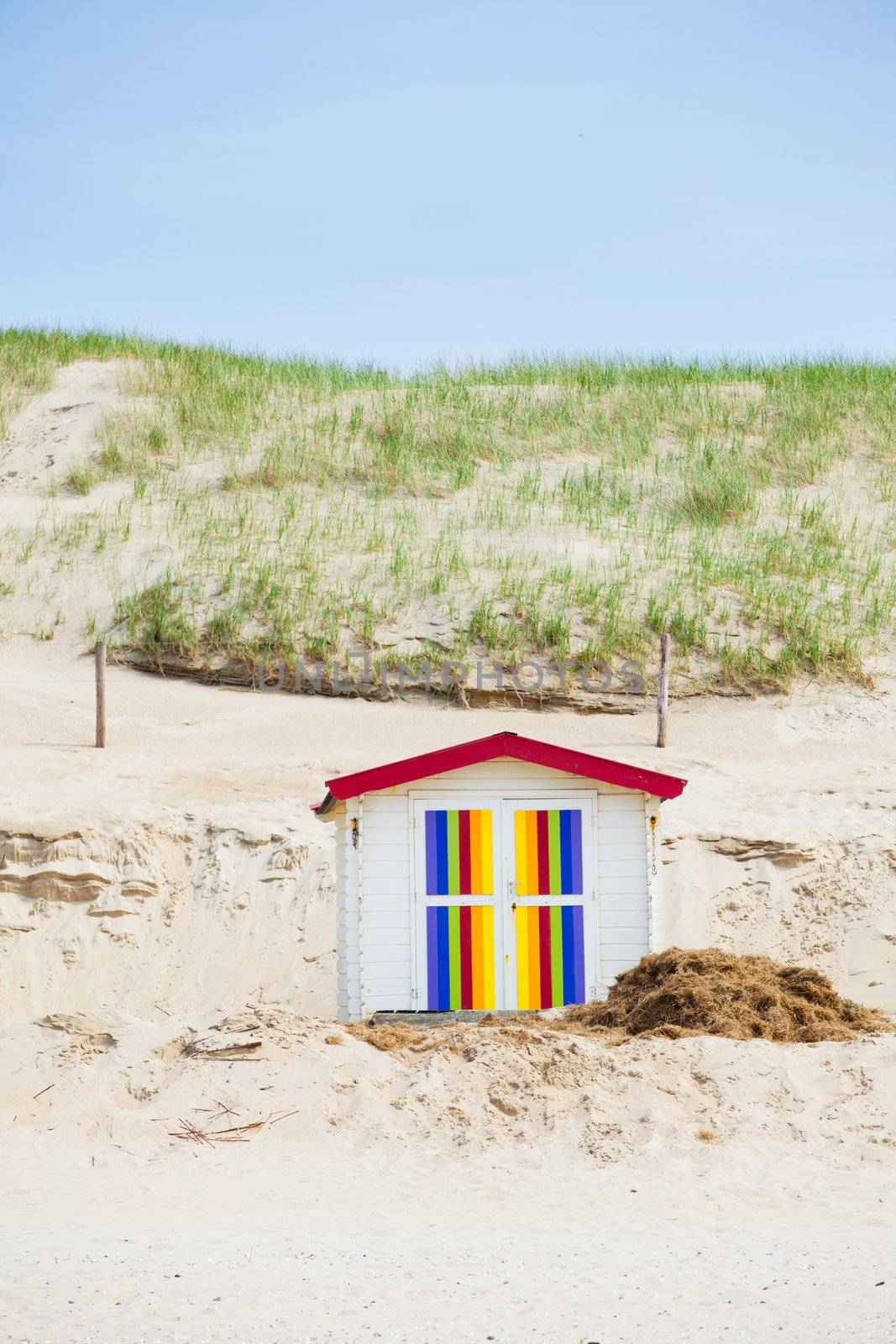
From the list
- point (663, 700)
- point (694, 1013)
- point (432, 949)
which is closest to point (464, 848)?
point (432, 949)

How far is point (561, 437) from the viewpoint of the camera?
30016mm

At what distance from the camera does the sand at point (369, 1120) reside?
602cm

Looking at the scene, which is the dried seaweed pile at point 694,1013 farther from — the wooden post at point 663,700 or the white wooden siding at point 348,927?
the wooden post at point 663,700

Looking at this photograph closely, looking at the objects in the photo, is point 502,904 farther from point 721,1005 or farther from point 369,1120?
point 369,1120

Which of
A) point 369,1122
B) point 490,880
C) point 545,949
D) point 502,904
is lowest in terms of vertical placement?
point 369,1122

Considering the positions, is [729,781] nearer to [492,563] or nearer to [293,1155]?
[492,563]

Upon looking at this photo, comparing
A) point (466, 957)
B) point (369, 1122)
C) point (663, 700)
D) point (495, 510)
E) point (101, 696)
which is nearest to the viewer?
point (369, 1122)

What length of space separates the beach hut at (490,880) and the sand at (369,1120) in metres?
1.38

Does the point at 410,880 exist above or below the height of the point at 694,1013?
above

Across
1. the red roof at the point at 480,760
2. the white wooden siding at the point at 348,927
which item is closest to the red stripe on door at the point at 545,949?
the red roof at the point at 480,760

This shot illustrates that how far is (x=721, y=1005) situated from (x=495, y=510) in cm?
1722

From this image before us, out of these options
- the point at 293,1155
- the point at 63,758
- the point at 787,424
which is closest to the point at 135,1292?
the point at 293,1155

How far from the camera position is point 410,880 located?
11383 millimetres
